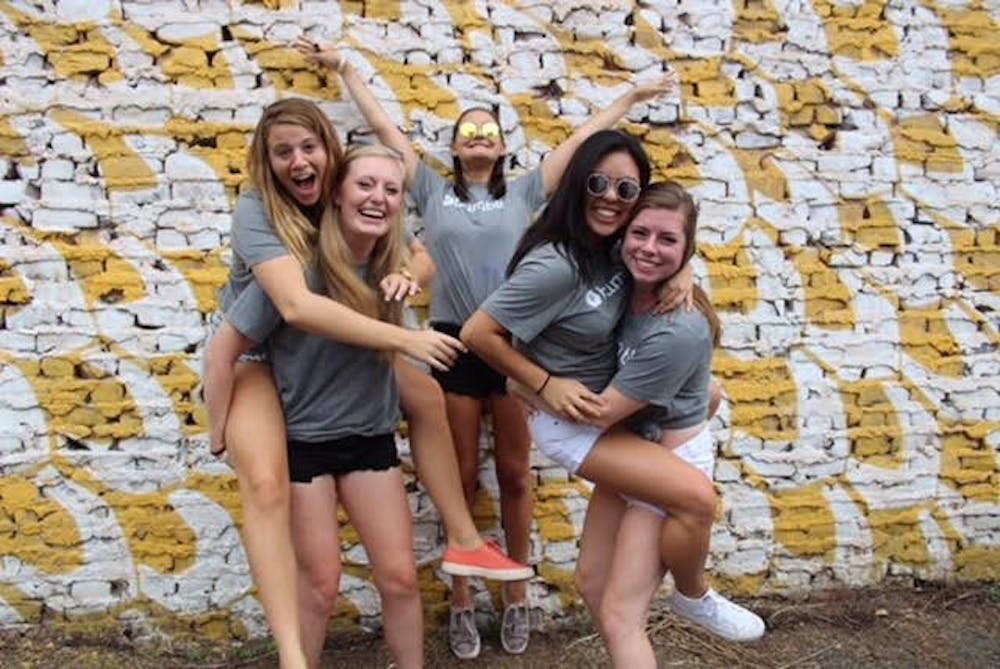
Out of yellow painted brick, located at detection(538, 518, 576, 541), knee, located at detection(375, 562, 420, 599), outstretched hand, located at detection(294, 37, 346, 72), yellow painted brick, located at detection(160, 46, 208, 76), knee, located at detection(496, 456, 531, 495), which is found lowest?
yellow painted brick, located at detection(538, 518, 576, 541)

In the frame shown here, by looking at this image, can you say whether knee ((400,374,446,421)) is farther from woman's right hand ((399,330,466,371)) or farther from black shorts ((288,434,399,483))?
woman's right hand ((399,330,466,371))

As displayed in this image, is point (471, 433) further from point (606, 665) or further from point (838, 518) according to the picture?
point (838, 518)

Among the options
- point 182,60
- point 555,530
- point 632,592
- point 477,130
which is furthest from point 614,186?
point 182,60

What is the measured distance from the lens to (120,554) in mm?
3979

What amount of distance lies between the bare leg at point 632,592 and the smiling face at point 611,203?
0.95 metres

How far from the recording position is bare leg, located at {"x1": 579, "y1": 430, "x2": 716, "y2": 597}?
2.94 m

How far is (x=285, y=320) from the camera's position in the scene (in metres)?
2.99

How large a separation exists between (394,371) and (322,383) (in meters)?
0.33

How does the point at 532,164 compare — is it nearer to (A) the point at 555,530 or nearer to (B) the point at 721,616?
(A) the point at 555,530

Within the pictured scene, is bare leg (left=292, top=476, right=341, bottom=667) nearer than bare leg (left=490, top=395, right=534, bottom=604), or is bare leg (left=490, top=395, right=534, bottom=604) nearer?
bare leg (left=292, top=476, right=341, bottom=667)

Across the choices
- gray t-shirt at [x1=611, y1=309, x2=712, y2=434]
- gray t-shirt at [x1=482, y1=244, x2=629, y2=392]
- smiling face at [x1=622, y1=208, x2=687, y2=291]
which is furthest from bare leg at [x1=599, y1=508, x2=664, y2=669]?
smiling face at [x1=622, y1=208, x2=687, y2=291]

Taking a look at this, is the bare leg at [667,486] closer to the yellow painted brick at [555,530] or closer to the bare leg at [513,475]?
the bare leg at [513,475]

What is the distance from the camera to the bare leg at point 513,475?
12.7 feet

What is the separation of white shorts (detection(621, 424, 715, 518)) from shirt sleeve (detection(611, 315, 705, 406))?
0.79 ft
